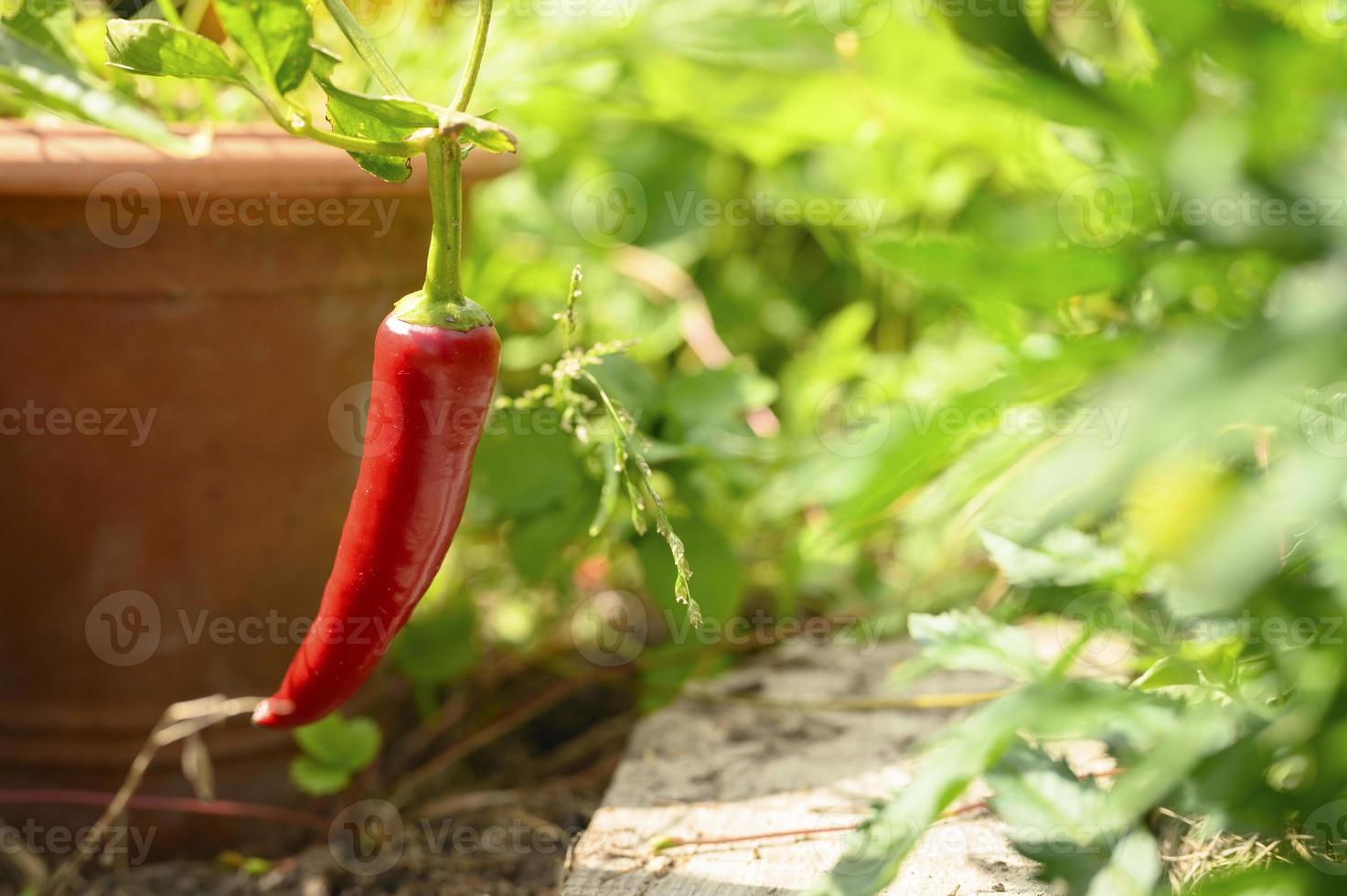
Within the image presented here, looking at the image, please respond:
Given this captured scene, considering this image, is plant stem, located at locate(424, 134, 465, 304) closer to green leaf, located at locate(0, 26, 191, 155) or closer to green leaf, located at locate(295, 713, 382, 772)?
green leaf, located at locate(0, 26, 191, 155)

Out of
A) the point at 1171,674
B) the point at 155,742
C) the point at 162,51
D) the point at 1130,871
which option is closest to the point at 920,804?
the point at 1130,871

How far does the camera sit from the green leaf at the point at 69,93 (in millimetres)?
858

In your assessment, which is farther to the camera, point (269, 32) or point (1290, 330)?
point (269, 32)

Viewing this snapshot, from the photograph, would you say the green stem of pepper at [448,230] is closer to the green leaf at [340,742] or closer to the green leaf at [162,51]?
the green leaf at [162,51]

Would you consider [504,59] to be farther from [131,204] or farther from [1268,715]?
[1268,715]

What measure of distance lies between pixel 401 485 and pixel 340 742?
404 millimetres

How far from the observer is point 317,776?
1061mm

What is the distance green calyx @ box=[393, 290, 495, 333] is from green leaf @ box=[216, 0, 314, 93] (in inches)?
6.1

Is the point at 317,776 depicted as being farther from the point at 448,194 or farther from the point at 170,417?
the point at 448,194

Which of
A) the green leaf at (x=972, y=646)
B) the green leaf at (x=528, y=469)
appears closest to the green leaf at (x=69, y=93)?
the green leaf at (x=528, y=469)

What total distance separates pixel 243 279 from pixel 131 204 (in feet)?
0.34

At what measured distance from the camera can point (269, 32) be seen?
73 centimetres

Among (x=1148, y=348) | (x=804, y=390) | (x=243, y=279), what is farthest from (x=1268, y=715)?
(x=804, y=390)

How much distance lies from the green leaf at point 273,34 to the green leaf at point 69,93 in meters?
0.13
